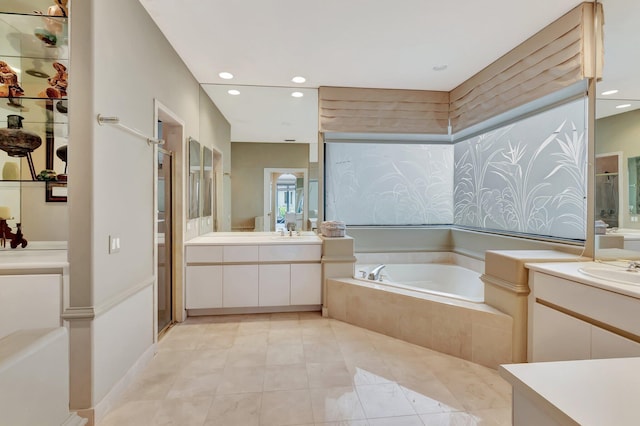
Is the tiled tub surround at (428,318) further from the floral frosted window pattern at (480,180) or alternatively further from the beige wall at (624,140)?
the beige wall at (624,140)

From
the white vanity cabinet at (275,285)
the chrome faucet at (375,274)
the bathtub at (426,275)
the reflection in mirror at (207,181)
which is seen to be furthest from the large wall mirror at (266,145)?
the bathtub at (426,275)

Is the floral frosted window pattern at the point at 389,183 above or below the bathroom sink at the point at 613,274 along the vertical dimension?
above

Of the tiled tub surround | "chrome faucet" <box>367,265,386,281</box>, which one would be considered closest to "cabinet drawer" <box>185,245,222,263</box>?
the tiled tub surround

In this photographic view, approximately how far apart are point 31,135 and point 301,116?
8.83 ft

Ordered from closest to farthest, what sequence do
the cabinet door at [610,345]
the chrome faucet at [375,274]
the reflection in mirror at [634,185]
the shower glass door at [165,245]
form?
the cabinet door at [610,345] < the reflection in mirror at [634,185] < the shower glass door at [165,245] < the chrome faucet at [375,274]

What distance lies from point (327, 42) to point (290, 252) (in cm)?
214

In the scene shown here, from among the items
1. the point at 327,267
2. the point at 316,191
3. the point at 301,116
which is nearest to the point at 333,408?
the point at 327,267

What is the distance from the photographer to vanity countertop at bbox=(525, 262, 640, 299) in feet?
5.01

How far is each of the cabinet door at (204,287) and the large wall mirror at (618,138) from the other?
3.39 metres

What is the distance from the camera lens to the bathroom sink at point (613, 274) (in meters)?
1.80

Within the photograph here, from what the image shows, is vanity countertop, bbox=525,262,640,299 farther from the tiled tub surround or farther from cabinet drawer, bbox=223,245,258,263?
cabinet drawer, bbox=223,245,258,263

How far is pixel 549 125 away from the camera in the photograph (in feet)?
8.95

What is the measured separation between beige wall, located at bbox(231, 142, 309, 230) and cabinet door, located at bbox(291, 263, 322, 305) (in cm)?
86

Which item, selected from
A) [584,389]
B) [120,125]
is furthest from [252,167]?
[584,389]
